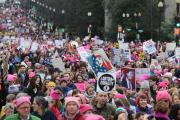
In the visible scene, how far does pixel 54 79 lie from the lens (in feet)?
59.0

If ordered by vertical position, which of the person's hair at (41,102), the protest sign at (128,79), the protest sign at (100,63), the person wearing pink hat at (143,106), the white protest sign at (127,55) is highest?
the white protest sign at (127,55)

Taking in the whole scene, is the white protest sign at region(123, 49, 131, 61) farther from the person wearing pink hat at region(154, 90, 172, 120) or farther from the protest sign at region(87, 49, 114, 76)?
the person wearing pink hat at region(154, 90, 172, 120)

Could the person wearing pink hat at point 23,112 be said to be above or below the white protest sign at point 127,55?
below

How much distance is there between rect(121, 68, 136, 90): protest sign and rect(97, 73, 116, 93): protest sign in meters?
2.30

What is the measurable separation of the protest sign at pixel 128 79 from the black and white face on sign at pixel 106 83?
8.04ft

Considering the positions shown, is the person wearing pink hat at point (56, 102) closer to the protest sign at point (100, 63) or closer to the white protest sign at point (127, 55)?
the protest sign at point (100, 63)

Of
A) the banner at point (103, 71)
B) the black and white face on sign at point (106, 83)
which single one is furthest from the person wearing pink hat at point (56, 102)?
the black and white face on sign at point (106, 83)

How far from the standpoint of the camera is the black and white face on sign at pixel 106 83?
13.6m

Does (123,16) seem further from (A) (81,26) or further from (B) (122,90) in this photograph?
(B) (122,90)

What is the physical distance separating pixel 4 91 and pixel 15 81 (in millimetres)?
1837

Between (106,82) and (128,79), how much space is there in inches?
109

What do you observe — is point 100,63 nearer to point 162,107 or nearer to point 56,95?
point 56,95

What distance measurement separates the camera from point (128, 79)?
1661 centimetres

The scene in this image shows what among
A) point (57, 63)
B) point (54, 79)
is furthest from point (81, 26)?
point (54, 79)
